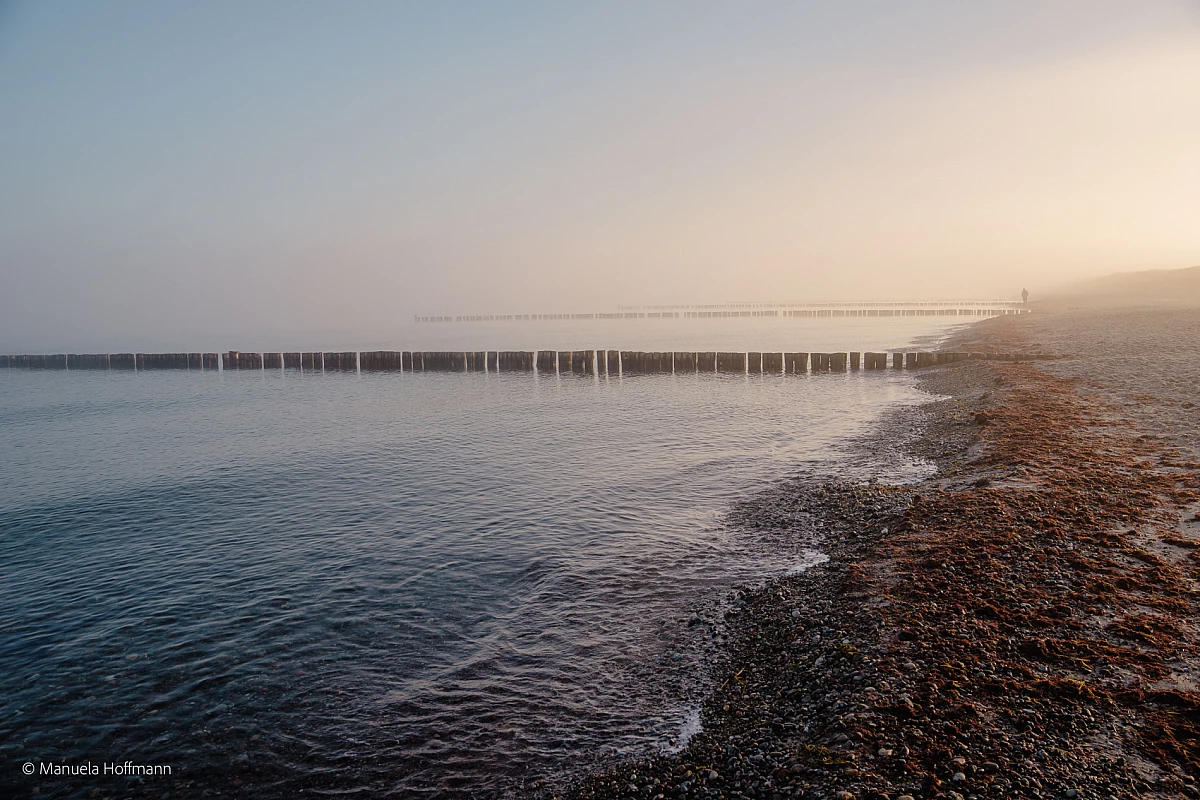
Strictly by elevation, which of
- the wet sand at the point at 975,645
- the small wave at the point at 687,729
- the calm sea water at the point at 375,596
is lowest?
the calm sea water at the point at 375,596

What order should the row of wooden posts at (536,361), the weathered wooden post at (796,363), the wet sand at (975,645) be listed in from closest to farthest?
the wet sand at (975,645)
the row of wooden posts at (536,361)
the weathered wooden post at (796,363)

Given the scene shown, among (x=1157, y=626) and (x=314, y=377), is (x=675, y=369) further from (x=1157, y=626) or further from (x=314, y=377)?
(x=1157, y=626)

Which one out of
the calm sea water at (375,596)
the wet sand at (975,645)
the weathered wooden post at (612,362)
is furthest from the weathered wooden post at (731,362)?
the wet sand at (975,645)

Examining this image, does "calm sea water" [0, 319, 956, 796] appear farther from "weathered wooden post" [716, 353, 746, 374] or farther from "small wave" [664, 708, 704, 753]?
"weathered wooden post" [716, 353, 746, 374]

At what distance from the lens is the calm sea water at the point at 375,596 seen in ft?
21.1

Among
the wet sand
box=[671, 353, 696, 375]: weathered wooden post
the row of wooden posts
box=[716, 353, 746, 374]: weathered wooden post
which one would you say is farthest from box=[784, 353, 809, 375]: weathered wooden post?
the wet sand

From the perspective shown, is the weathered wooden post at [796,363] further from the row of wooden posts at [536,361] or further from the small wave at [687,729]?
the small wave at [687,729]

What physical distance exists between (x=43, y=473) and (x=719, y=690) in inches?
894

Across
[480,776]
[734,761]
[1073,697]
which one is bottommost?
[480,776]

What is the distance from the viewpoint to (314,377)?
157 feet

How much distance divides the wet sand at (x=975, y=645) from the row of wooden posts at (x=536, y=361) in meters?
26.8

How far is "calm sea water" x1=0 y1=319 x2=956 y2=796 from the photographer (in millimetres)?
6434

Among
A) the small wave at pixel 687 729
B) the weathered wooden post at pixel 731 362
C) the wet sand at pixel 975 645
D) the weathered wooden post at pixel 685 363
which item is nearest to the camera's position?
the wet sand at pixel 975 645

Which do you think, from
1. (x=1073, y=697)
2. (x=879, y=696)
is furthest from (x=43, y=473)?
(x=1073, y=697)
